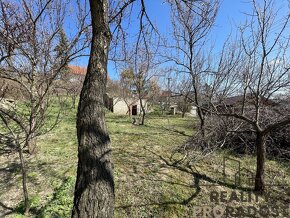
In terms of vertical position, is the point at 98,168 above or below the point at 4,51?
below

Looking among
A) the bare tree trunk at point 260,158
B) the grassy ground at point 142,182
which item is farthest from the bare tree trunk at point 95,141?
the bare tree trunk at point 260,158

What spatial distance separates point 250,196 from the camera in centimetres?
370

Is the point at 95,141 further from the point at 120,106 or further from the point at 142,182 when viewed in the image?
the point at 120,106

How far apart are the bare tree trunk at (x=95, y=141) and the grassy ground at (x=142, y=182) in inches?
53.8

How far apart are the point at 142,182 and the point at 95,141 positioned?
2.26 m

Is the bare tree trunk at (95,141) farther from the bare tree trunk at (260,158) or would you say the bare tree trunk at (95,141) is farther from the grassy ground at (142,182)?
the bare tree trunk at (260,158)

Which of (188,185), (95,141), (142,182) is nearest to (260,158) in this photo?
(188,185)

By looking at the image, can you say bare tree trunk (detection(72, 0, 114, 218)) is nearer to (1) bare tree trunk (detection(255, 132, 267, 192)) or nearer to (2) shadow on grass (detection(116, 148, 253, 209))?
(2) shadow on grass (detection(116, 148, 253, 209))

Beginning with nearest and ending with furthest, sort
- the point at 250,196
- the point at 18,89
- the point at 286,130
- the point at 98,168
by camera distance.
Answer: the point at 98,168, the point at 250,196, the point at 18,89, the point at 286,130

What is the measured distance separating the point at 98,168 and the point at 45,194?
2130 mm

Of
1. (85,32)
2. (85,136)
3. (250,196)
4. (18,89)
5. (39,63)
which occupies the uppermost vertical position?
(85,32)

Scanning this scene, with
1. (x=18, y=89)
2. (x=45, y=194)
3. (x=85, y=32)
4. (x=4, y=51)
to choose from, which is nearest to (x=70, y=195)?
(x=45, y=194)

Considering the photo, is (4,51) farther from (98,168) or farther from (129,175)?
(129,175)

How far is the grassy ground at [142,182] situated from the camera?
10.2 ft
